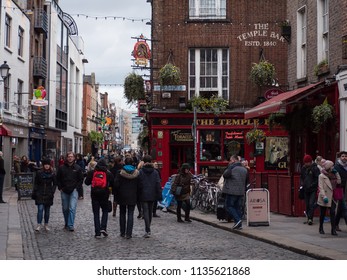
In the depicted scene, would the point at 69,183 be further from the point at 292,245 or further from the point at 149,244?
the point at 292,245

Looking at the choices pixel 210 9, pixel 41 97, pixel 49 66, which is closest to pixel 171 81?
pixel 210 9

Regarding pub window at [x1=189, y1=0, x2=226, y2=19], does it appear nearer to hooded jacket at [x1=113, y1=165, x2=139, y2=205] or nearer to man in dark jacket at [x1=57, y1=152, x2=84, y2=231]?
man in dark jacket at [x1=57, y1=152, x2=84, y2=231]

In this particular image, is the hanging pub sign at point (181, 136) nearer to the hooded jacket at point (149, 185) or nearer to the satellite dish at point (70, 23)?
the hooded jacket at point (149, 185)

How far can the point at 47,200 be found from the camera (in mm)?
13820

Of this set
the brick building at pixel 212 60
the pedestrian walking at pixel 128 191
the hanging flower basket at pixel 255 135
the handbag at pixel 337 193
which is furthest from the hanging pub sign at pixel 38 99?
the handbag at pixel 337 193

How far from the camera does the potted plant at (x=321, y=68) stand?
58.7ft

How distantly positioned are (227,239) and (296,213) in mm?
5015

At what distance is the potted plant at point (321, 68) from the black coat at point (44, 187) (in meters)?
8.74

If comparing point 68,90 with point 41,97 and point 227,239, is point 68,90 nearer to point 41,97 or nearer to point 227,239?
point 41,97

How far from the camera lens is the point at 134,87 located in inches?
1193

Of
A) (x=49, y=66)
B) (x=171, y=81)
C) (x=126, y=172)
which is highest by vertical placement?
(x=49, y=66)

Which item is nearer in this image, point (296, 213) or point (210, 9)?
point (296, 213)
